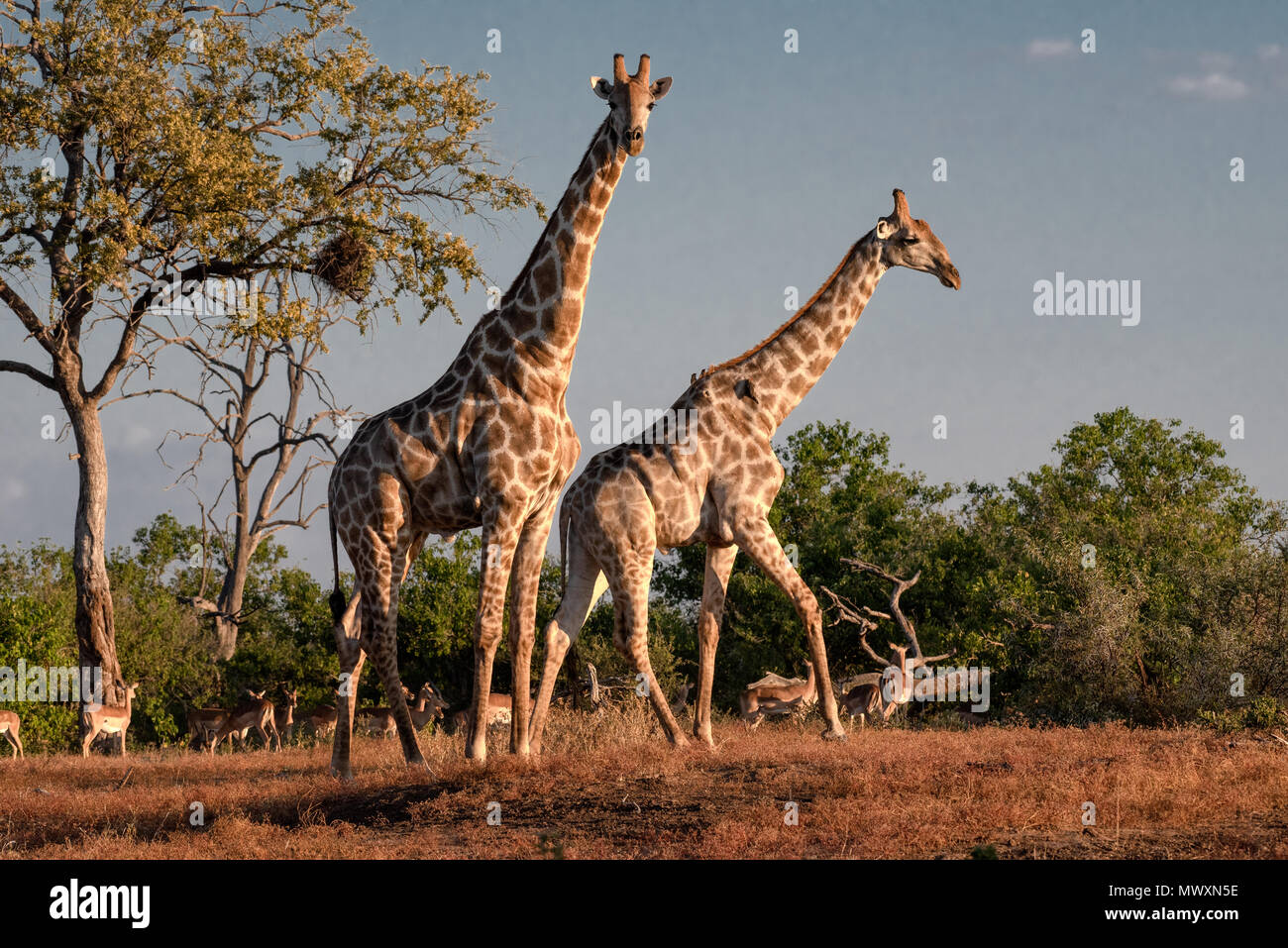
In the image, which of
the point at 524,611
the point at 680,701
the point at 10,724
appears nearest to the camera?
the point at 524,611

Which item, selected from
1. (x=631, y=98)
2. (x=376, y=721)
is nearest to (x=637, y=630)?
(x=631, y=98)

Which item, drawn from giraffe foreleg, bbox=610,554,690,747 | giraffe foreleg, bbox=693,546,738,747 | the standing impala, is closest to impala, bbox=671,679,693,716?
giraffe foreleg, bbox=693,546,738,747

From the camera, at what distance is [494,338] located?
1136 centimetres

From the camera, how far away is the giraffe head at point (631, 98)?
10.5 metres

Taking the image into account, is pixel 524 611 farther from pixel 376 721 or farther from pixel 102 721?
pixel 102 721

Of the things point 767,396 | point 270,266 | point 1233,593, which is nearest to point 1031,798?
point 767,396

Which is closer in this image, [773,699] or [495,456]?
[495,456]

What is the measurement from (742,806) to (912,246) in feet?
22.1

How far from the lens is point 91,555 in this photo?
19.3m

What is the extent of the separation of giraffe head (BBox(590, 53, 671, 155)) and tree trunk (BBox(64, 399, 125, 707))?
40.5ft

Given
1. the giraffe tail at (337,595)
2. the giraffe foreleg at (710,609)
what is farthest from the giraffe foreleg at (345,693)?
the giraffe foreleg at (710,609)
